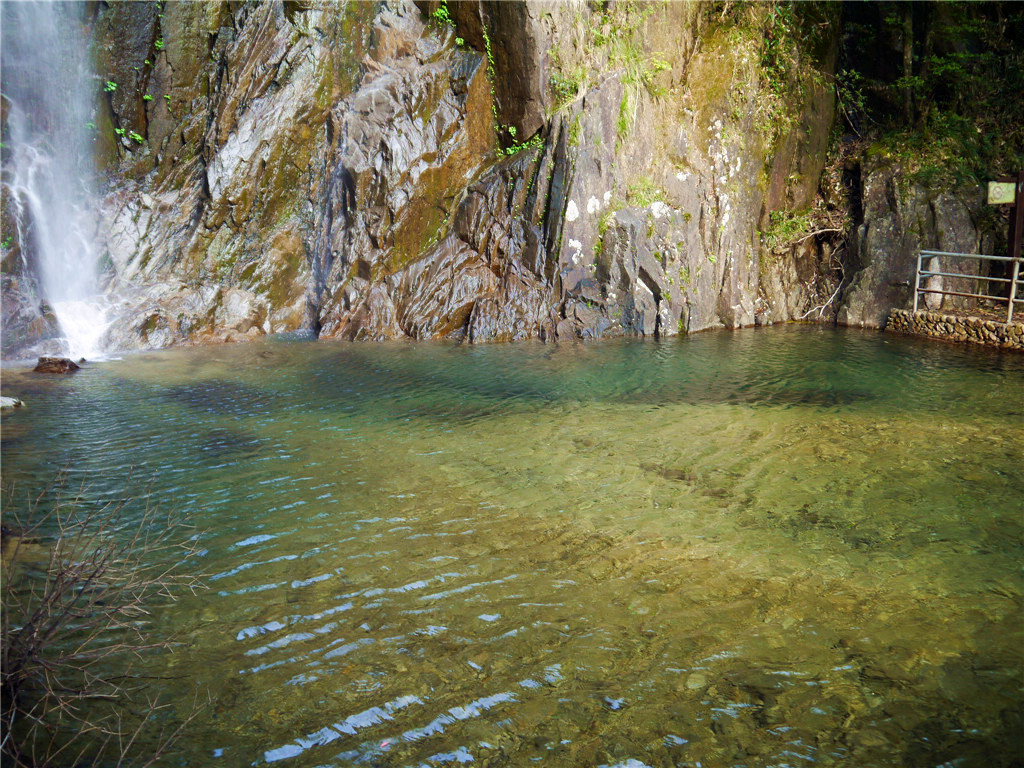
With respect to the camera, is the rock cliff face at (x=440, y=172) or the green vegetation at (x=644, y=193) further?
the green vegetation at (x=644, y=193)

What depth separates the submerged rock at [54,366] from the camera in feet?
39.4

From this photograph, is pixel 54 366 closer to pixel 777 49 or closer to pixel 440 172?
pixel 440 172

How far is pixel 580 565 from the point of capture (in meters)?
5.59

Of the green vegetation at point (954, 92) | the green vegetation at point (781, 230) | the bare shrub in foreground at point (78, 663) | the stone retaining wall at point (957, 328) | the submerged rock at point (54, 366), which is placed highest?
the green vegetation at point (954, 92)

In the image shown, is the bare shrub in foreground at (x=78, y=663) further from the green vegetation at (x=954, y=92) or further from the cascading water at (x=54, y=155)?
the green vegetation at (x=954, y=92)

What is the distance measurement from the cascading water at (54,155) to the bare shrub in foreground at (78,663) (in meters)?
10.7

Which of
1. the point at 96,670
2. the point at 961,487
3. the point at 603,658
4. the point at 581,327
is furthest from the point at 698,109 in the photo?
the point at 96,670

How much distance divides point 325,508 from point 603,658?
10.5 ft

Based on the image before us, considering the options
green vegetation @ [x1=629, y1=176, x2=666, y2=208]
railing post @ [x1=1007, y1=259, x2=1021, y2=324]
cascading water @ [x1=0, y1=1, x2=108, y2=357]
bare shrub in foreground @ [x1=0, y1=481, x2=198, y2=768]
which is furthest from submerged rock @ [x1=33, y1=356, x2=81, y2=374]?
railing post @ [x1=1007, y1=259, x2=1021, y2=324]

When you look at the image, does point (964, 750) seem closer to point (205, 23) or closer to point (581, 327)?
point (581, 327)

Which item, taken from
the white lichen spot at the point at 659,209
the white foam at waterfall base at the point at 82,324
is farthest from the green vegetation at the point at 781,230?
the white foam at waterfall base at the point at 82,324

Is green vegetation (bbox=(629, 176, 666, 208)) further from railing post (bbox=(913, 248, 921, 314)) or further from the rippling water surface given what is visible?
the rippling water surface

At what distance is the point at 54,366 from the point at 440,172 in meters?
8.73

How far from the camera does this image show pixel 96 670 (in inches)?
171
